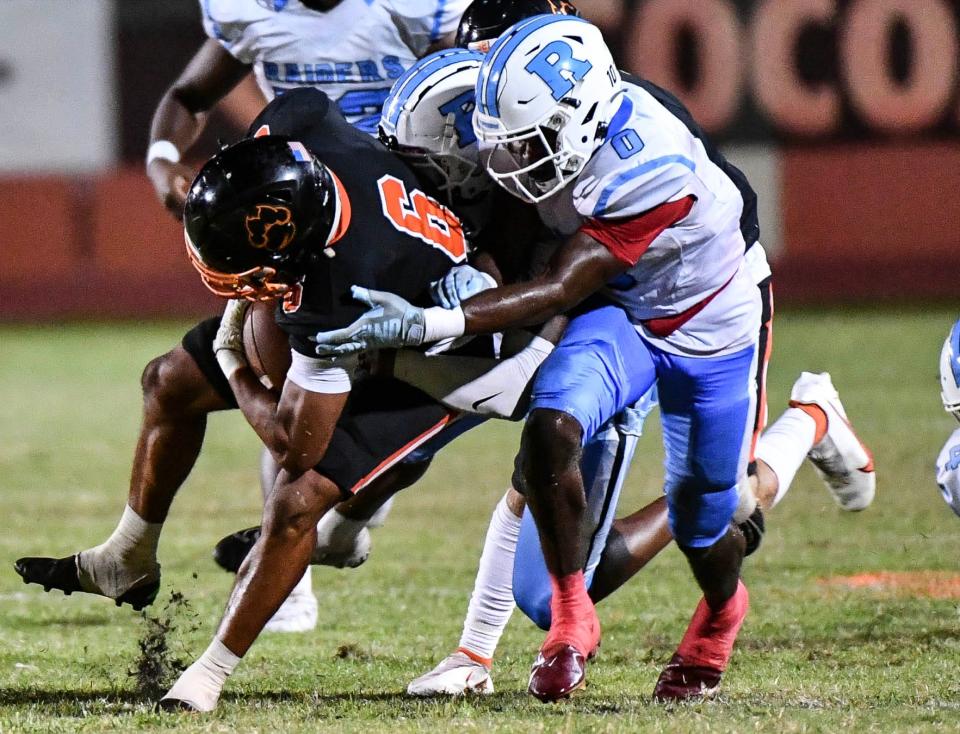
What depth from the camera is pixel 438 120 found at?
349cm

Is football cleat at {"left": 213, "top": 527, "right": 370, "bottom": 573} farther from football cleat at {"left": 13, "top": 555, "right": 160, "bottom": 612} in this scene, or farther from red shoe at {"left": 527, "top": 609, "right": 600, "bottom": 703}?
red shoe at {"left": 527, "top": 609, "right": 600, "bottom": 703}

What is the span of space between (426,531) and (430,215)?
2.55 metres

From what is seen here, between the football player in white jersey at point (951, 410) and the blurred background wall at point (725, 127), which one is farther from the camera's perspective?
the blurred background wall at point (725, 127)

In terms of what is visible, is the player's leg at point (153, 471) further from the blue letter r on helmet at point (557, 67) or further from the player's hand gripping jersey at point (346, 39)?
the blue letter r on helmet at point (557, 67)

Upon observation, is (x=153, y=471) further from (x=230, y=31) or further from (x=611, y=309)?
(x=230, y=31)

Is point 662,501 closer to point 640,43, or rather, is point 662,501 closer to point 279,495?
point 279,495

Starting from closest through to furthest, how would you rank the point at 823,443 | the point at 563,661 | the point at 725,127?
the point at 563,661 → the point at 823,443 → the point at 725,127

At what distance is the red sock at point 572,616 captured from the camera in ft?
10.8

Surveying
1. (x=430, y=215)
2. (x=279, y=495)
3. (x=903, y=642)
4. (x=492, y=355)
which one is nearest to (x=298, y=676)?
(x=279, y=495)

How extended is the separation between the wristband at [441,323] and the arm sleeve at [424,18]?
1.47 m

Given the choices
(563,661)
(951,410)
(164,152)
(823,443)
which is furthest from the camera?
(823,443)

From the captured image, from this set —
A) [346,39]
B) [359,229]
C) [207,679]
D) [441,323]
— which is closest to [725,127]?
[346,39]

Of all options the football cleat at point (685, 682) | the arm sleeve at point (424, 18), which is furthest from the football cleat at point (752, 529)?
the arm sleeve at point (424, 18)

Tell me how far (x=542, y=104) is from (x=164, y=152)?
148 centimetres
